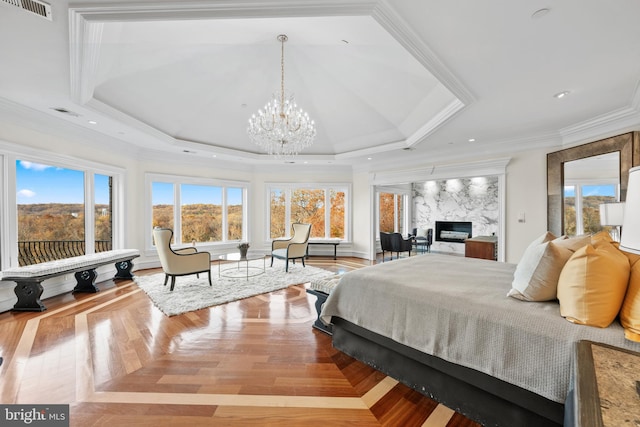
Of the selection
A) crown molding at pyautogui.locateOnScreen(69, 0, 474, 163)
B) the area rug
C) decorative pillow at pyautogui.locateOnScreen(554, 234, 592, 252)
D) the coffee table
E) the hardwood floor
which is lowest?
the hardwood floor

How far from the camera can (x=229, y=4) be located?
176 centimetres

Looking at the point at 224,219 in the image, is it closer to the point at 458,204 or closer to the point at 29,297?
the point at 29,297

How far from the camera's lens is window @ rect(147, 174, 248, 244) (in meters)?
5.99

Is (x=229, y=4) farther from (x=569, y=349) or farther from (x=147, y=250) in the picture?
(x=147, y=250)

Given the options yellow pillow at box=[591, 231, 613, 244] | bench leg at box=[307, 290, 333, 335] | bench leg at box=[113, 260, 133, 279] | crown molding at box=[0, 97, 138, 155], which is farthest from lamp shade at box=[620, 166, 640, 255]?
bench leg at box=[113, 260, 133, 279]

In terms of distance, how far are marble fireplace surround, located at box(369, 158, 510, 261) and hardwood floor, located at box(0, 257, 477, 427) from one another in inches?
157

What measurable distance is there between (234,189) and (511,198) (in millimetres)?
6151

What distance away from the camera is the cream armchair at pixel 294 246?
5.42 m

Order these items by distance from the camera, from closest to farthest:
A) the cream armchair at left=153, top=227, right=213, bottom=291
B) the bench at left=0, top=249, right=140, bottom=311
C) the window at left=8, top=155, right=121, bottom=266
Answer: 1. the bench at left=0, top=249, right=140, bottom=311
2. the window at left=8, top=155, right=121, bottom=266
3. the cream armchair at left=153, top=227, right=213, bottom=291

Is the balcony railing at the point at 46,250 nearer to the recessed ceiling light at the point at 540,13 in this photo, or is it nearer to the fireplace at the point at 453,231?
the recessed ceiling light at the point at 540,13

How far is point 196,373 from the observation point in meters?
2.11

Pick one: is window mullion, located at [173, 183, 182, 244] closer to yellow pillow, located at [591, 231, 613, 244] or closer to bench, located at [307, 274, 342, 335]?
bench, located at [307, 274, 342, 335]

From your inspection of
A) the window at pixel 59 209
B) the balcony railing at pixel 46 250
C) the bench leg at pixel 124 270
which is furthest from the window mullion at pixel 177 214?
the balcony railing at pixel 46 250

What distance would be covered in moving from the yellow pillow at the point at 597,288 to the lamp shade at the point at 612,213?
172cm
